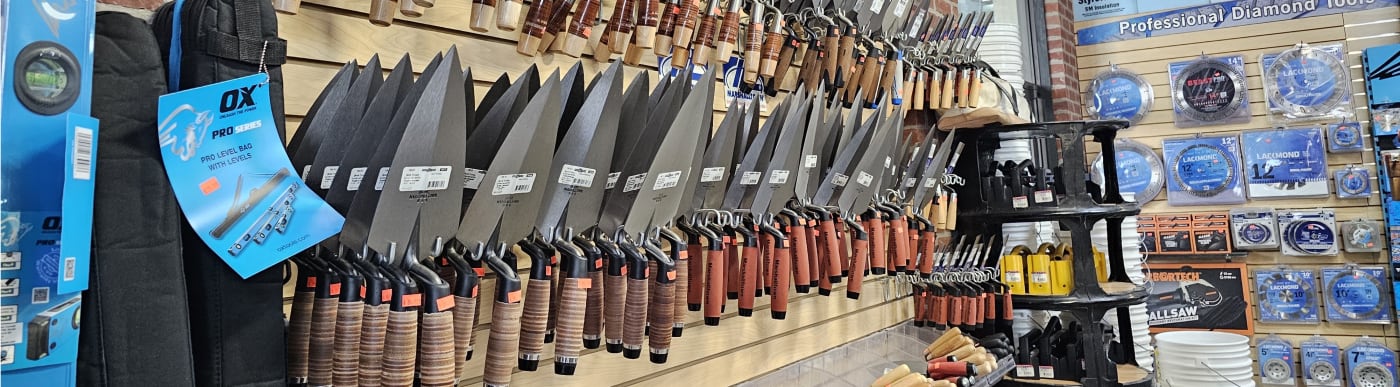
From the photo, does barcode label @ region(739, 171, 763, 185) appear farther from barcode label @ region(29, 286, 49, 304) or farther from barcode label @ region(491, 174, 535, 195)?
barcode label @ region(29, 286, 49, 304)

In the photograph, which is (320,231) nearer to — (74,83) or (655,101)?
(74,83)

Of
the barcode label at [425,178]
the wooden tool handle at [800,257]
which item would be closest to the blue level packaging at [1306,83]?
the wooden tool handle at [800,257]

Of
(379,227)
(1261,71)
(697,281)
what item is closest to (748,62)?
(697,281)

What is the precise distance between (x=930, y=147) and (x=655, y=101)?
5.18 feet

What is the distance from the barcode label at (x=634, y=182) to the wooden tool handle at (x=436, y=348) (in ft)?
1.67

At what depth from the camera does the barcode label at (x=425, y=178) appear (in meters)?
1.15

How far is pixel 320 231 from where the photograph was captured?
109 centimetres

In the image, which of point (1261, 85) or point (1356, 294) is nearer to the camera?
point (1356, 294)

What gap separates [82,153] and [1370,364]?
5.75 metres

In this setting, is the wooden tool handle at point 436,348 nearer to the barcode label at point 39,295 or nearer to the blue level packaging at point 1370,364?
the barcode label at point 39,295

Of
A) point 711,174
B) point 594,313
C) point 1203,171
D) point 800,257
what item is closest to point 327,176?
point 594,313

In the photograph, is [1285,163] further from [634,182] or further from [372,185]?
[372,185]

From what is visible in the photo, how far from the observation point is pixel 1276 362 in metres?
4.67

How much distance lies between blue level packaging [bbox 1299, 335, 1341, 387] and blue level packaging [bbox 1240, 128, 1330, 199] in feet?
2.80
